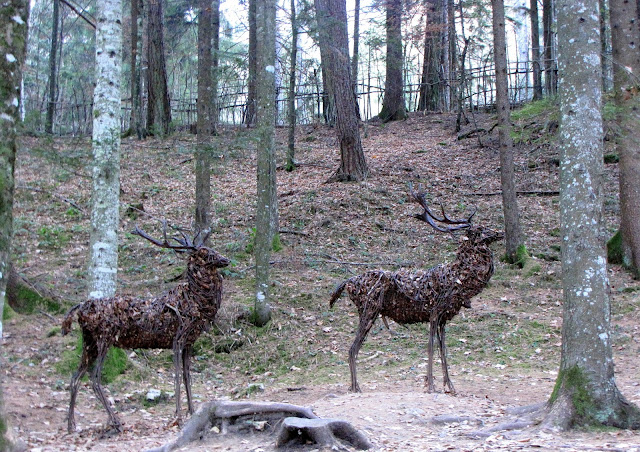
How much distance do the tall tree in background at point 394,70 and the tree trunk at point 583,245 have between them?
19828 millimetres

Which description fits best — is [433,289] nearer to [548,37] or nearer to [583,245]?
[583,245]

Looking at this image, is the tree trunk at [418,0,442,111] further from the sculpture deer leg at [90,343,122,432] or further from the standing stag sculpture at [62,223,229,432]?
the sculpture deer leg at [90,343,122,432]

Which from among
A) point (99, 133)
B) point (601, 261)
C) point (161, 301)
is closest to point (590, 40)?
point (601, 261)

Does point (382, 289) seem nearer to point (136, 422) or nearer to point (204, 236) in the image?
point (204, 236)

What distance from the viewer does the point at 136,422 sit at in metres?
7.07

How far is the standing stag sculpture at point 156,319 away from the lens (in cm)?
649

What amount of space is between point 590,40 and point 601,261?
7.31ft

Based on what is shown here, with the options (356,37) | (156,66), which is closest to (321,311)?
(156,66)

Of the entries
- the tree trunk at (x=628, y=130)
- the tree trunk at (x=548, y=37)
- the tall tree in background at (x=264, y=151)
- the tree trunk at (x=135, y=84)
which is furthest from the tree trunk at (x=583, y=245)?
the tree trunk at (x=135, y=84)

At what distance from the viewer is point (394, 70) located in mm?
25500

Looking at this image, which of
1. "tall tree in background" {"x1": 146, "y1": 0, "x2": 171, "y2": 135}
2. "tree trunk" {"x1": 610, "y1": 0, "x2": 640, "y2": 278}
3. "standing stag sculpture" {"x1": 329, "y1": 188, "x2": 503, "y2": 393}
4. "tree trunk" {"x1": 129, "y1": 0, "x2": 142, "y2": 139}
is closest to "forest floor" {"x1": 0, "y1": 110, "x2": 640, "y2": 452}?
"tree trunk" {"x1": 610, "y1": 0, "x2": 640, "y2": 278}

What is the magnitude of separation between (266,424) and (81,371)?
7.82ft

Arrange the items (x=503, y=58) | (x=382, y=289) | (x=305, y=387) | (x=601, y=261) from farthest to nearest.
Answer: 1. (x=503, y=58)
2. (x=305, y=387)
3. (x=382, y=289)
4. (x=601, y=261)

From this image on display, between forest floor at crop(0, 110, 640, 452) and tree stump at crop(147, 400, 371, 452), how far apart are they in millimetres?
184
